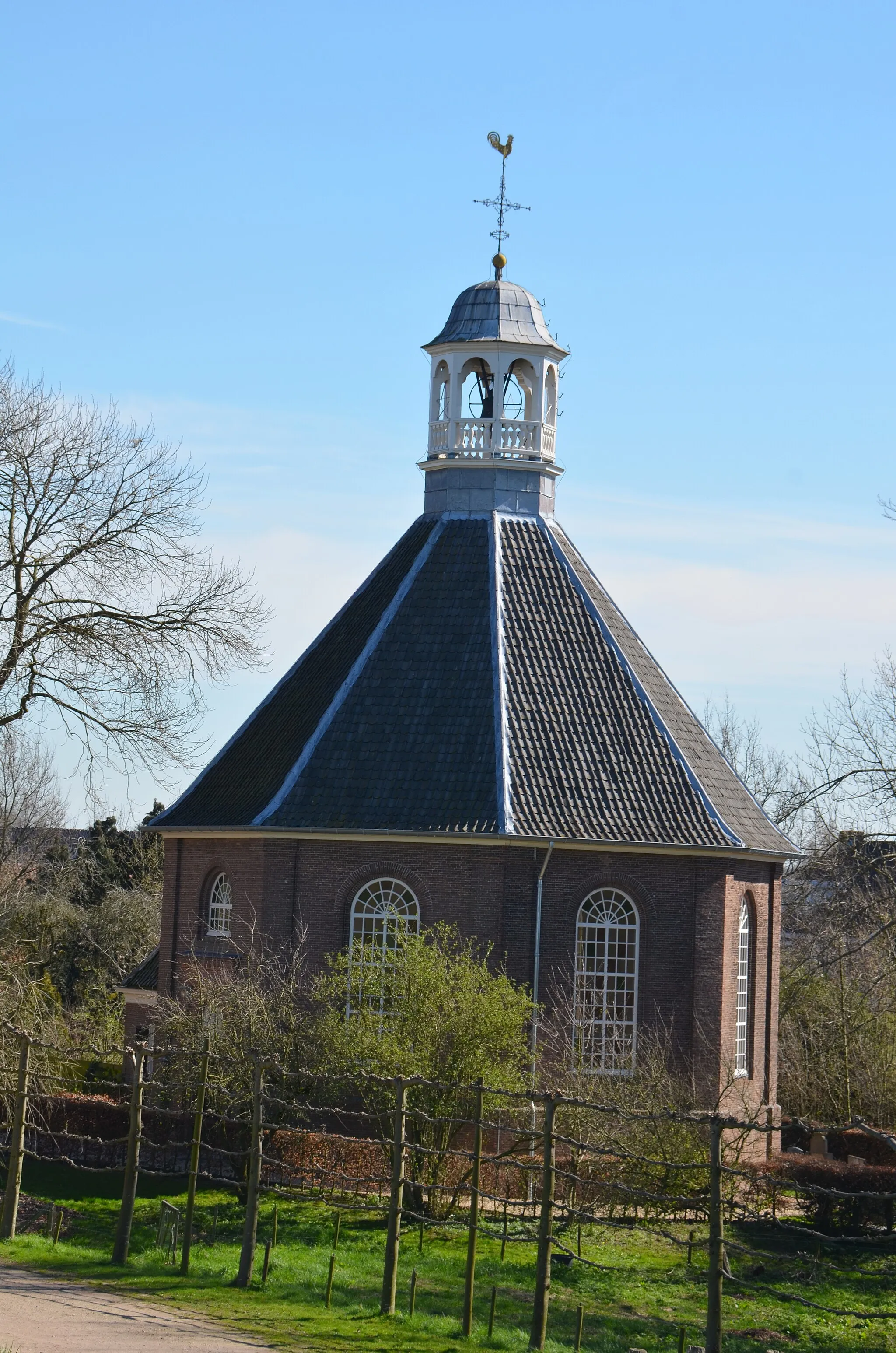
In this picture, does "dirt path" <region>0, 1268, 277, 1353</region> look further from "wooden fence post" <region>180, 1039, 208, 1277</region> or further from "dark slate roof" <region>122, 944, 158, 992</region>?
"dark slate roof" <region>122, 944, 158, 992</region>

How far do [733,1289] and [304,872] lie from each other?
39.0 ft

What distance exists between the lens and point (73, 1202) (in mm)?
25078

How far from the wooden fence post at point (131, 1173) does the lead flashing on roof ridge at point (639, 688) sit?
48.7 feet

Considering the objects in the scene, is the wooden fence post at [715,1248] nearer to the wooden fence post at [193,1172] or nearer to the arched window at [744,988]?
the wooden fence post at [193,1172]

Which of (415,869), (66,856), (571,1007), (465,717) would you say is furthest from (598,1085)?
(66,856)

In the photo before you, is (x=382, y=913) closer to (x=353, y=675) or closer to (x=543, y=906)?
(x=543, y=906)

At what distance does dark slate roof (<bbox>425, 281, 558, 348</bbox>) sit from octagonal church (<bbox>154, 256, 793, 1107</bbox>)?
9.1 inches

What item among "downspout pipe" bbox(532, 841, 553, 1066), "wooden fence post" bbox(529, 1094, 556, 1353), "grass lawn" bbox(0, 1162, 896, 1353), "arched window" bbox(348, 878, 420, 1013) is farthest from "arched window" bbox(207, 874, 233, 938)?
"wooden fence post" bbox(529, 1094, 556, 1353)

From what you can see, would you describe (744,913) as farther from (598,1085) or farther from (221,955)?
(221,955)

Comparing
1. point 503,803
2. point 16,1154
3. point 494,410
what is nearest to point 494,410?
point 494,410

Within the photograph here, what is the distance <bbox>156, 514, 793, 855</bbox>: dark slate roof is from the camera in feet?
102

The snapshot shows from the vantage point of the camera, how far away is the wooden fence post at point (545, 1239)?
1638 centimetres

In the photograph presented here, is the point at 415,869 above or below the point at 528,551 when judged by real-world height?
below

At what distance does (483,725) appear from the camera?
105 ft
